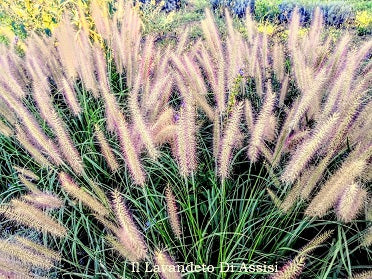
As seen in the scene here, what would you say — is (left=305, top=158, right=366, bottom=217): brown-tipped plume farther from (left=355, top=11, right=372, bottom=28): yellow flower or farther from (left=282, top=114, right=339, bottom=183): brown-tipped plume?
(left=355, top=11, right=372, bottom=28): yellow flower

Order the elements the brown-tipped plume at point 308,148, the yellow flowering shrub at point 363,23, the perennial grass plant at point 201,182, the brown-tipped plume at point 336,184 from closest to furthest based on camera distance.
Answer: the brown-tipped plume at point 336,184 → the brown-tipped plume at point 308,148 → the perennial grass plant at point 201,182 → the yellow flowering shrub at point 363,23

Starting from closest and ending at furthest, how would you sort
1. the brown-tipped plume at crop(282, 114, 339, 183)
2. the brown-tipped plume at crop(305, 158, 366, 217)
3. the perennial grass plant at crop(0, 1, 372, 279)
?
the brown-tipped plume at crop(305, 158, 366, 217)
the brown-tipped plume at crop(282, 114, 339, 183)
the perennial grass plant at crop(0, 1, 372, 279)

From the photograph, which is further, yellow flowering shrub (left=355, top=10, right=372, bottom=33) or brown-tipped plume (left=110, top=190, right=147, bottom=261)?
yellow flowering shrub (left=355, top=10, right=372, bottom=33)

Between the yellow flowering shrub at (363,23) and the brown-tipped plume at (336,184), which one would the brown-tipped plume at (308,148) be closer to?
the brown-tipped plume at (336,184)

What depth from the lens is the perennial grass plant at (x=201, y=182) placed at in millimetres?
1538

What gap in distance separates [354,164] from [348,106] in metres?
0.61

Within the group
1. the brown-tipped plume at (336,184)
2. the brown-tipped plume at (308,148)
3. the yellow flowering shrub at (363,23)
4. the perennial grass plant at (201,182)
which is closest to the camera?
the brown-tipped plume at (336,184)

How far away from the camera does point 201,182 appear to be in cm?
226

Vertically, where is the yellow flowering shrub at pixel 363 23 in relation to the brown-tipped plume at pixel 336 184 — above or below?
below

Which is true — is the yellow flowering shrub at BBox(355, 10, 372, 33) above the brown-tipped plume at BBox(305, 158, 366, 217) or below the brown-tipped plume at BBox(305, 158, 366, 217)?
below

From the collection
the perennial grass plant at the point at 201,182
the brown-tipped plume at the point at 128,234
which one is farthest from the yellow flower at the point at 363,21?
the brown-tipped plume at the point at 128,234

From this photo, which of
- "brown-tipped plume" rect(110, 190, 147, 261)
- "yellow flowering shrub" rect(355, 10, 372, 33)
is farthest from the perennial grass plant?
"yellow flowering shrub" rect(355, 10, 372, 33)

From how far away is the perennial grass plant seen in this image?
1.54 metres

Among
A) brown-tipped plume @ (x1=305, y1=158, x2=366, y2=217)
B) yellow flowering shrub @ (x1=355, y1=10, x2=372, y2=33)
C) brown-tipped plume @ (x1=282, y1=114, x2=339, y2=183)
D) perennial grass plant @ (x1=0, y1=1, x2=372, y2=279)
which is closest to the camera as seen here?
brown-tipped plume @ (x1=305, y1=158, x2=366, y2=217)
